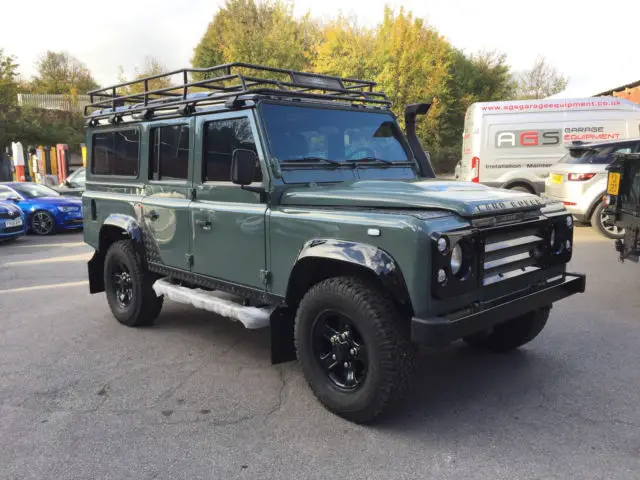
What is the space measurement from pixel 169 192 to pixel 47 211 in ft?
32.1

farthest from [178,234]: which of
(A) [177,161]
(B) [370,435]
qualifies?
(B) [370,435]

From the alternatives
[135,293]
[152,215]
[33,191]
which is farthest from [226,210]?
[33,191]

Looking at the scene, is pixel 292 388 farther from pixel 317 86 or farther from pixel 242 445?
pixel 317 86

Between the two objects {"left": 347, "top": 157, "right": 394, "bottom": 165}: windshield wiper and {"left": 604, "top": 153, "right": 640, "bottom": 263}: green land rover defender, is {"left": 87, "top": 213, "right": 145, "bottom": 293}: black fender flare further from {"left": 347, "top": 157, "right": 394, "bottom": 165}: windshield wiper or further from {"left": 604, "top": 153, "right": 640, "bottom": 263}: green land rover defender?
{"left": 604, "top": 153, "right": 640, "bottom": 263}: green land rover defender

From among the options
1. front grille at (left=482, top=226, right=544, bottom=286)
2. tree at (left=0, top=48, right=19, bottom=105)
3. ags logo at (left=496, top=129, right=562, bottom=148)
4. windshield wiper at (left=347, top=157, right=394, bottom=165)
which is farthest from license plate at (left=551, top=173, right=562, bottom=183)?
tree at (left=0, top=48, right=19, bottom=105)

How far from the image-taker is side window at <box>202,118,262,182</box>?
4.16 metres

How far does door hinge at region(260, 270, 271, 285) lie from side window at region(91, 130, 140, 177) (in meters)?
2.17

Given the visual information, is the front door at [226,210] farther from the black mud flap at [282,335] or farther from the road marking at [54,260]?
the road marking at [54,260]

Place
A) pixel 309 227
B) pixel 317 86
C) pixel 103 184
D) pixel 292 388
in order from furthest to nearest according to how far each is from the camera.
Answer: pixel 103 184, pixel 317 86, pixel 292 388, pixel 309 227

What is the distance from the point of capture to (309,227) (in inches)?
142

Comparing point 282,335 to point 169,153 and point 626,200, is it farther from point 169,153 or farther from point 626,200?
point 626,200

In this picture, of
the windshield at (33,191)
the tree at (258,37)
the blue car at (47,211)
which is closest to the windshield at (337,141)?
the blue car at (47,211)

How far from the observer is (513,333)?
444 cm

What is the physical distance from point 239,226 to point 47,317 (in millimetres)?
3267
